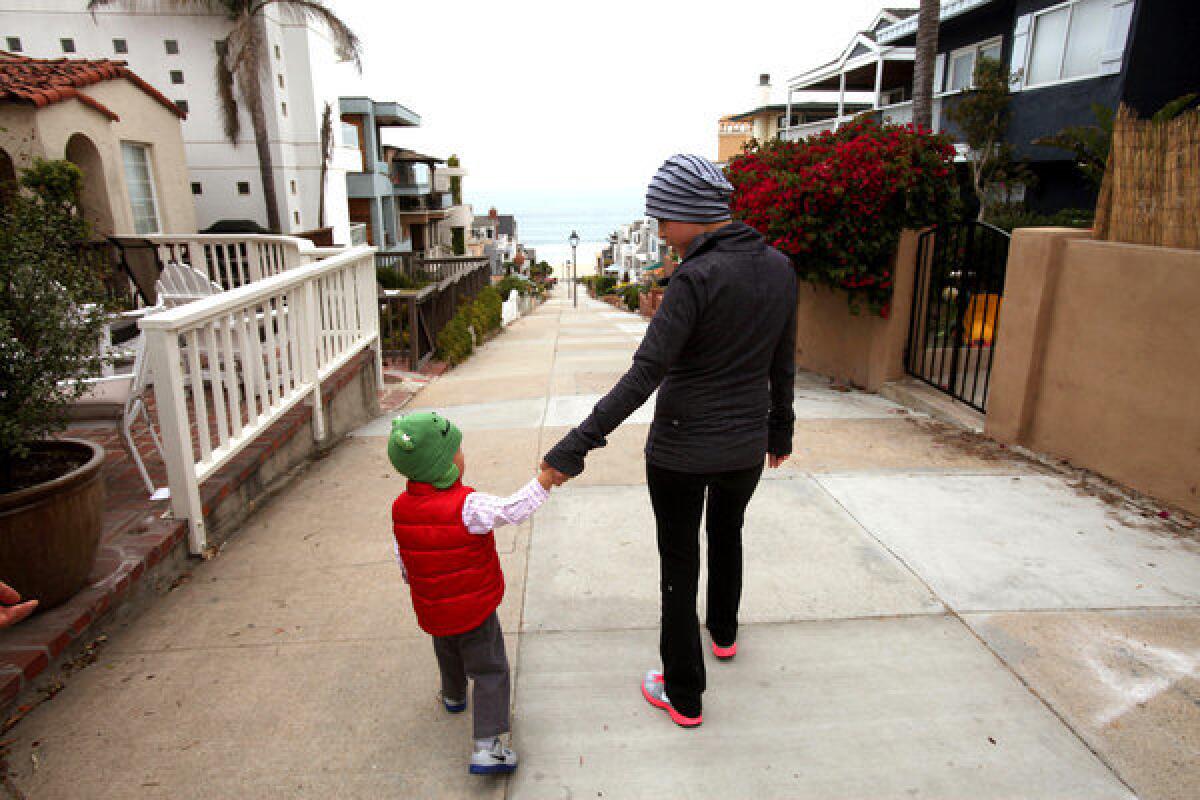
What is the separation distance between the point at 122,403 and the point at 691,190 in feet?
10.6

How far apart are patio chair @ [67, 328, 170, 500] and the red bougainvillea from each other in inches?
200

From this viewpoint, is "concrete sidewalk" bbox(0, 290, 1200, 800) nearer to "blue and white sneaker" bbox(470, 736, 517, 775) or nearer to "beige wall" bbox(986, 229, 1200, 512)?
"blue and white sneaker" bbox(470, 736, 517, 775)

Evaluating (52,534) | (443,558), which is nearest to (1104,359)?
(443,558)

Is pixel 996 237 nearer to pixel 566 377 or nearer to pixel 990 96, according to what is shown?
pixel 566 377

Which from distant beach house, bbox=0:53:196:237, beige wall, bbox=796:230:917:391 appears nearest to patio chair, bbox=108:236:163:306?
distant beach house, bbox=0:53:196:237

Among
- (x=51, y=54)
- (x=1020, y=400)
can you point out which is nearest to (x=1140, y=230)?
(x=1020, y=400)

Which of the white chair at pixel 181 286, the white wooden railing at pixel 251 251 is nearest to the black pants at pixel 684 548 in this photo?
the white chair at pixel 181 286

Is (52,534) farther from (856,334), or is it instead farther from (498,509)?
(856,334)

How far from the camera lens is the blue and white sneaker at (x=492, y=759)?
2.14 meters

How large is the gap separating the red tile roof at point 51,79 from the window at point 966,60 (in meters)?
16.4

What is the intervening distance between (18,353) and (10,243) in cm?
42

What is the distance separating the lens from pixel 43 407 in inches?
109

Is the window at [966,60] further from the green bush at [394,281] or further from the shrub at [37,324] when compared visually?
the shrub at [37,324]

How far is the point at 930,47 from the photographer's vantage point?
42.0ft
